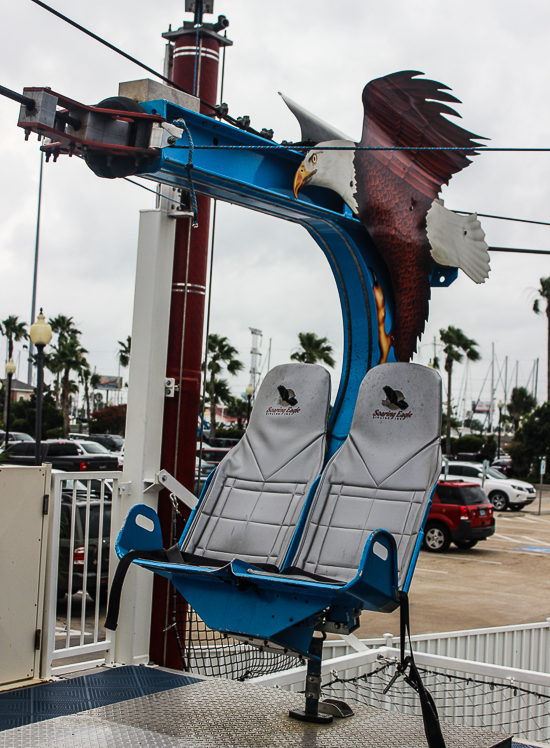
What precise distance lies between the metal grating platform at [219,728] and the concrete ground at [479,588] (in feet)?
17.6

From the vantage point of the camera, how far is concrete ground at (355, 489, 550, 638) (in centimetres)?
1037

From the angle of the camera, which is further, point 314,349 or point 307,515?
point 314,349

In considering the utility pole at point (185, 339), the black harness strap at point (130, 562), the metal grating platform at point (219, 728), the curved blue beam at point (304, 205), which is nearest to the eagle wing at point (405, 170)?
the curved blue beam at point (304, 205)

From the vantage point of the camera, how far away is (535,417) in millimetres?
37500

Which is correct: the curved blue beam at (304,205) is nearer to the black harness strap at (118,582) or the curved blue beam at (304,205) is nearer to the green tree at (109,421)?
the black harness strap at (118,582)

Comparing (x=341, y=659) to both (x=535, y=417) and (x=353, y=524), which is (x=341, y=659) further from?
(x=535, y=417)

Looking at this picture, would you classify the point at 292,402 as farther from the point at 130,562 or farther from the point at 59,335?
the point at 59,335

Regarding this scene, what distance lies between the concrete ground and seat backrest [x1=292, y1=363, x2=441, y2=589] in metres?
5.33

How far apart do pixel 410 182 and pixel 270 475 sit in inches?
90.1

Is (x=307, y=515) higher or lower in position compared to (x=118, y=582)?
higher

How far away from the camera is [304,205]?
198 inches

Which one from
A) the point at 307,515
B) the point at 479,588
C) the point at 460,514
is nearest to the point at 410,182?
the point at 307,515

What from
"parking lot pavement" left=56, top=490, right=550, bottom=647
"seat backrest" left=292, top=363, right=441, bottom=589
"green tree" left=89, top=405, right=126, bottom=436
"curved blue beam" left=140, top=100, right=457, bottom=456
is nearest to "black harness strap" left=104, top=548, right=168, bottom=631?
"seat backrest" left=292, top=363, right=441, bottom=589

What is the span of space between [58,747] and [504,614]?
8.88 m
